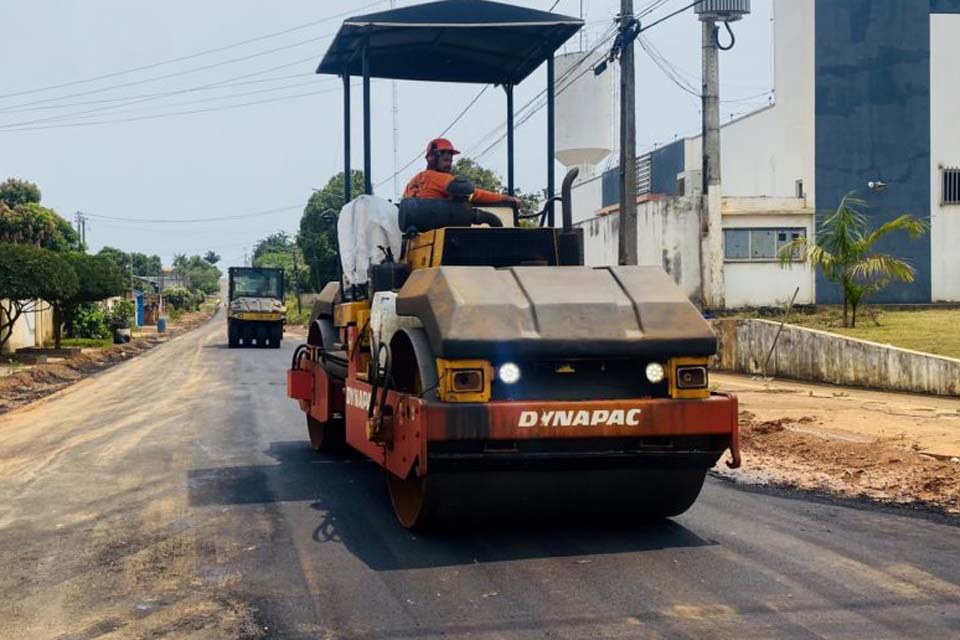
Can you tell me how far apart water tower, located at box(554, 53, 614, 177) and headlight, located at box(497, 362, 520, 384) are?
3715 cm

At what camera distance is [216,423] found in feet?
45.8

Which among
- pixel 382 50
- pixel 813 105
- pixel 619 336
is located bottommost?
pixel 619 336

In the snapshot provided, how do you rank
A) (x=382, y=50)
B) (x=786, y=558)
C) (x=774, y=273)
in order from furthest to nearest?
(x=774, y=273) → (x=382, y=50) → (x=786, y=558)

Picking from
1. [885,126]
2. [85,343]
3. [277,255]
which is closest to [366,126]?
[885,126]

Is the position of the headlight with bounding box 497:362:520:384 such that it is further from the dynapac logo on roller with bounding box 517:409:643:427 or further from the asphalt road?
the asphalt road

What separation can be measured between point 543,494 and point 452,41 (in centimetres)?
450

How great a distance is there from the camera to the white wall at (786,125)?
103ft

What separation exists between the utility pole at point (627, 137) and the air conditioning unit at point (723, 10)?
18067 mm

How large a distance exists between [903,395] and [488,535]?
1015cm

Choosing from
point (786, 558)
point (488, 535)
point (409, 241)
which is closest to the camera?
point (786, 558)

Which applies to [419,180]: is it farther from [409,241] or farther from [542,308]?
[542,308]

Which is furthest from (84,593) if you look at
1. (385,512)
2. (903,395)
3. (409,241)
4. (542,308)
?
(903,395)

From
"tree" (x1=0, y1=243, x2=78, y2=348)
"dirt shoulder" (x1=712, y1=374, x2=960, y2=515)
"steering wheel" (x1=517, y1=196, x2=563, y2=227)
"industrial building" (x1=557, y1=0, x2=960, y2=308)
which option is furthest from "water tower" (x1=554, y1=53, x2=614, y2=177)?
"steering wheel" (x1=517, y1=196, x2=563, y2=227)

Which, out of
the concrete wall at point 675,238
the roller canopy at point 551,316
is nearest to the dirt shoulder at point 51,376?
the concrete wall at point 675,238
